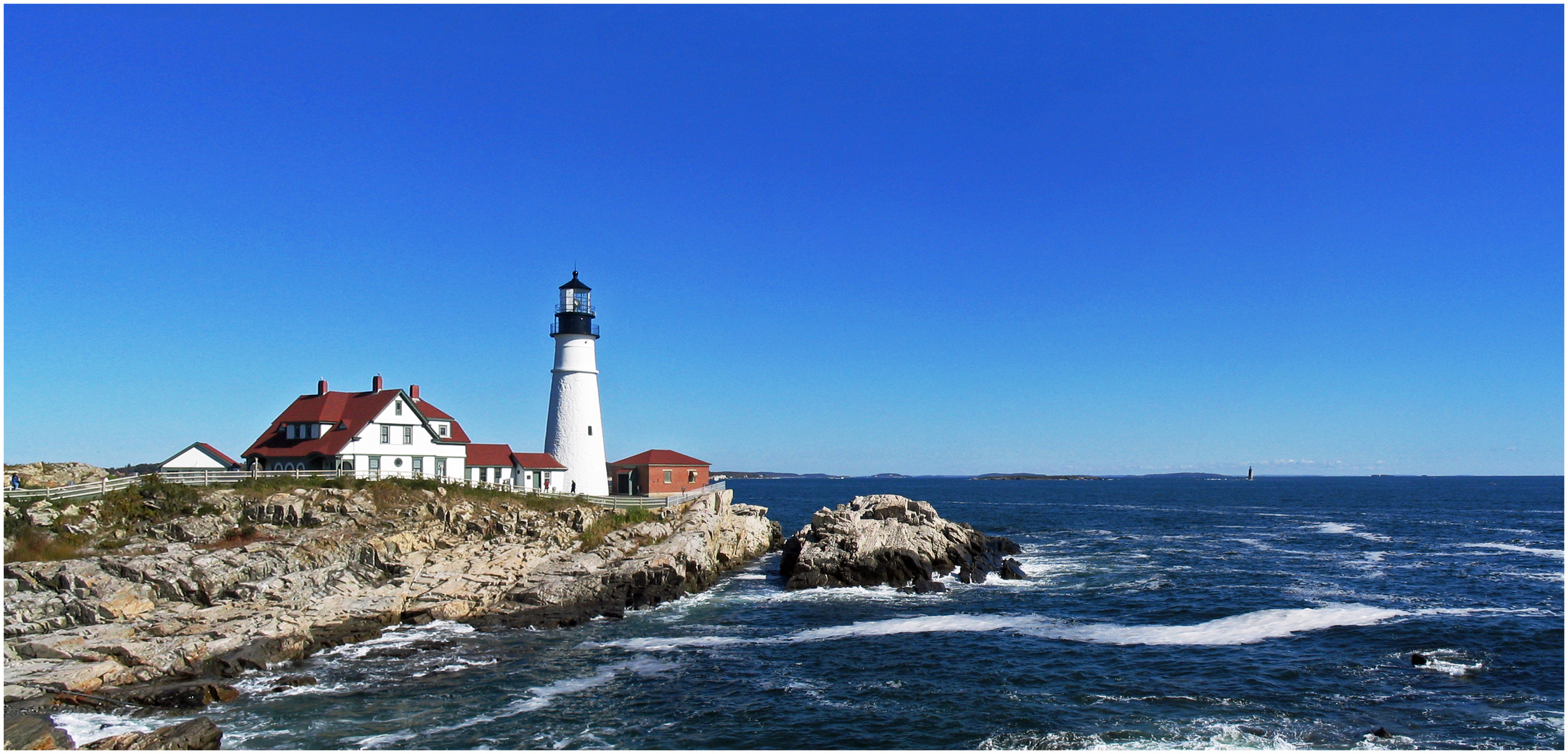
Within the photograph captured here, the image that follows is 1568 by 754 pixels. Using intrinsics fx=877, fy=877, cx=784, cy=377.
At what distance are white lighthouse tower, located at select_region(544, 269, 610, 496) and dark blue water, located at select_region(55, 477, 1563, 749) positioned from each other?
1504 cm

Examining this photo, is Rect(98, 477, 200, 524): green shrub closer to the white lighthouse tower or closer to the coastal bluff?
the coastal bluff

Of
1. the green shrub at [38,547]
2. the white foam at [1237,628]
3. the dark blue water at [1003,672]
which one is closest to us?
the dark blue water at [1003,672]

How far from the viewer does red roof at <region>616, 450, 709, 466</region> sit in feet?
197

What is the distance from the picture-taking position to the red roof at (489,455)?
2064 inches

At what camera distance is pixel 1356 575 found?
41938 millimetres

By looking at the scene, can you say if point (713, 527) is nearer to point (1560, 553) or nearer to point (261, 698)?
point (261, 698)

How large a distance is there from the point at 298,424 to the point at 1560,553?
72140 millimetres

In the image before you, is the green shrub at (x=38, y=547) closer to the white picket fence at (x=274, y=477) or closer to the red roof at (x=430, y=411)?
the white picket fence at (x=274, y=477)

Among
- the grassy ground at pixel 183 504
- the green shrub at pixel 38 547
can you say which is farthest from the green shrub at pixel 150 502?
the green shrub at pixel 38 547

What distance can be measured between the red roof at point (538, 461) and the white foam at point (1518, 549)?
56657 mm

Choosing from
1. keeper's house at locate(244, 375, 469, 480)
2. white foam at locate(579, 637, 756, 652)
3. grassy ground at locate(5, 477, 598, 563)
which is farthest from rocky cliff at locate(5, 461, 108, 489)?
white foam at locate(579, 637, 756, 652)

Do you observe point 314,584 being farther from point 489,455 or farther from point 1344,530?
point 1344,530

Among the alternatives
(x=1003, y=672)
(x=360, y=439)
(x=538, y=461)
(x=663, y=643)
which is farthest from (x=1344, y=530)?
(x=360, y=439)

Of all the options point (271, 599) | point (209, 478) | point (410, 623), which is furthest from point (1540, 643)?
point (209, 478)
